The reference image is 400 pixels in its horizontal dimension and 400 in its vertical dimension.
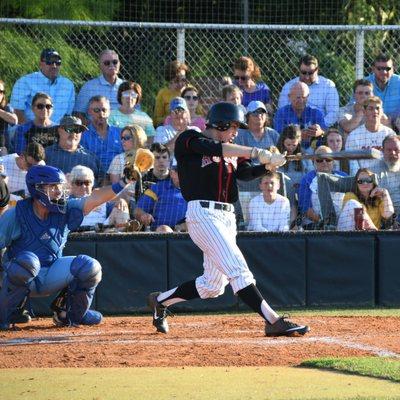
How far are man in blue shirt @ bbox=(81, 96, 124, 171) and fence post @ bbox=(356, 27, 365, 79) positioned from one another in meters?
3.01

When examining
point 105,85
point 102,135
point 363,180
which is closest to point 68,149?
point 102,135

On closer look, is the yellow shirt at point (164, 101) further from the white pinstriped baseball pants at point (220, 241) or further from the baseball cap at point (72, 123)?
the white pinstriped baseball pants at point (220, 241)

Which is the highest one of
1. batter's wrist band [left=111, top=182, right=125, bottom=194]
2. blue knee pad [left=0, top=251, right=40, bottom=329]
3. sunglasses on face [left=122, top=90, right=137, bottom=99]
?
sunglasses on face [left=122, top=90, right=137, bottom=99]

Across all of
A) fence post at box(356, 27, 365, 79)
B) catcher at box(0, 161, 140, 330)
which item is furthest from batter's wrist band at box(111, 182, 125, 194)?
fence post at box(356, 27, 365, 79)

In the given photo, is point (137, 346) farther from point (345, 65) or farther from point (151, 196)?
point (345, 65)

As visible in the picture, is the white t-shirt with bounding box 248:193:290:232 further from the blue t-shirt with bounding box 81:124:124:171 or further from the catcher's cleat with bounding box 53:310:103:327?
the catcher's cleat with bounding box 53:310:103:327

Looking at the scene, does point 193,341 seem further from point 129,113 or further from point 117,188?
point 129,113

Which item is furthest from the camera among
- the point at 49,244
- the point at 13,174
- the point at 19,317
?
the point at 13,174

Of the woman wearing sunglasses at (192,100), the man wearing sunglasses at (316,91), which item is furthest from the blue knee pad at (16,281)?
the man wearing sunglasses at (316,91)

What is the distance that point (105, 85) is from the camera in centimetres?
1225

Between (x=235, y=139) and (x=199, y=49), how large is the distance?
143 centimetres

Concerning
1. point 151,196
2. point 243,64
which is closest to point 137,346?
point 151,196

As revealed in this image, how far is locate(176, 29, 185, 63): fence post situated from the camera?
12.1 m

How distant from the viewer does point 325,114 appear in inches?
492
